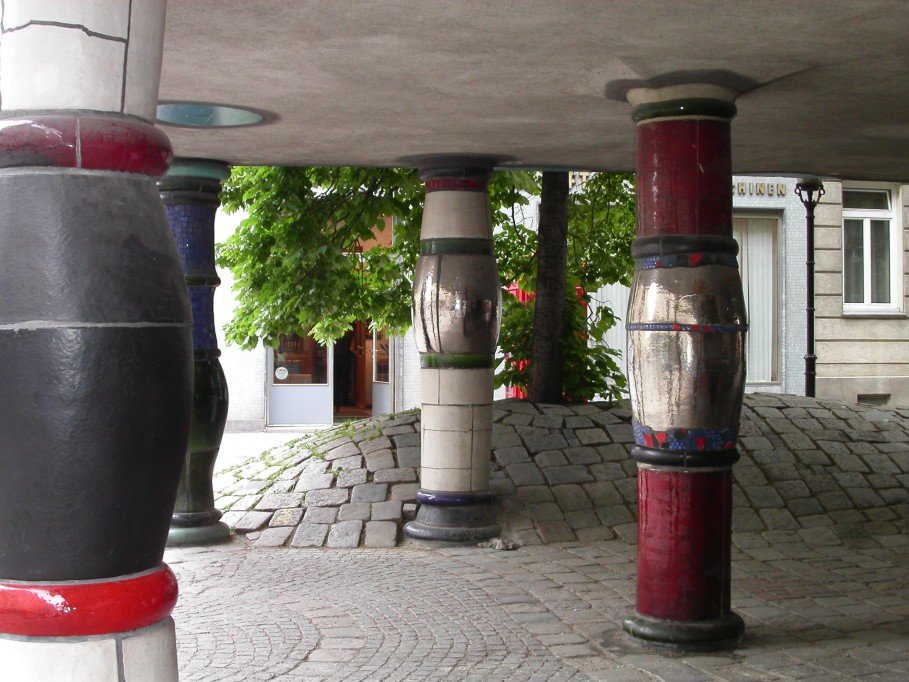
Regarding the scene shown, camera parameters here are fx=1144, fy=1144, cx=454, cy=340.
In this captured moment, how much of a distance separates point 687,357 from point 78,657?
151 inches

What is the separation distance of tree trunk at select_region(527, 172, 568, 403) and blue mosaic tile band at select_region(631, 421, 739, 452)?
547 centimetres

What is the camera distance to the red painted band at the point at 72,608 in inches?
84.7

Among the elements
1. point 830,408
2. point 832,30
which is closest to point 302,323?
point 830,408

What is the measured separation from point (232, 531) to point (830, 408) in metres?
6.04

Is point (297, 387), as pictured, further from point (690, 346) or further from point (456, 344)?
point (690, 346)

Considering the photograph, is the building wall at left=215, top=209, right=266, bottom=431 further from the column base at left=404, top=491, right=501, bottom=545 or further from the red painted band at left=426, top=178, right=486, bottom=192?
the red painted band at left=426, top=178, right=486, bottom=192

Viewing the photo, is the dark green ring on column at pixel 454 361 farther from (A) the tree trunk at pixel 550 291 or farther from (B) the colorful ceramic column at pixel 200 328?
(A) the tree trunk at pixel 550 291

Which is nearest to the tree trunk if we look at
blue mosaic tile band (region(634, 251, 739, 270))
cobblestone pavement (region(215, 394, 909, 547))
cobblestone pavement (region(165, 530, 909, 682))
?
cobblestone pavement (region(215, 394, 909, 547))

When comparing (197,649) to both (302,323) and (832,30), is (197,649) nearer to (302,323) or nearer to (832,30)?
(832,30)

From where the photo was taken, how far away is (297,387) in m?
19.6

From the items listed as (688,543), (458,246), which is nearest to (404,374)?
(458,246)

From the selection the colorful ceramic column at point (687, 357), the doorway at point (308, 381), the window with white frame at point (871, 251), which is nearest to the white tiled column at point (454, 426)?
the colorful ceramic column at point (687, 357)

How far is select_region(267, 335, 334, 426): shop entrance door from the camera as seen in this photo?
19.6 metres

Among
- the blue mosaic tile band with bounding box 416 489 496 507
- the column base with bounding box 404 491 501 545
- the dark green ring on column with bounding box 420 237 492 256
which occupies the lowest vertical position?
the column base with bounding box 404 491 501 545
